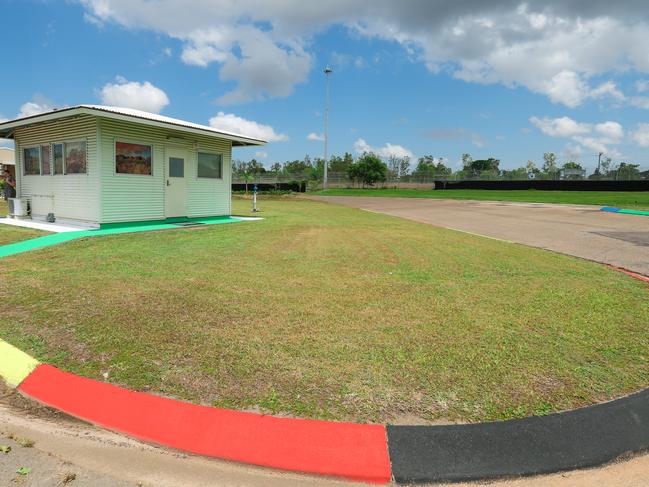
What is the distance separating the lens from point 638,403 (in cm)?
303

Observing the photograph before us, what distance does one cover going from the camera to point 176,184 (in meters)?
14.7

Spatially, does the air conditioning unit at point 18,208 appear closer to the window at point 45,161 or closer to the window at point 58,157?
the window at point 45,161

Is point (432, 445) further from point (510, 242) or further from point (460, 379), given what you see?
point (510, 242)

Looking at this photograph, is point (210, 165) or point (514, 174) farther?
point (514, 174)

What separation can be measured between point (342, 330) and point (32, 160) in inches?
590

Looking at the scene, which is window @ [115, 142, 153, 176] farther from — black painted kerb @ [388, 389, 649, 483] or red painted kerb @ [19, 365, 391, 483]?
black painted kerb @ [388, 389, 649, 483]

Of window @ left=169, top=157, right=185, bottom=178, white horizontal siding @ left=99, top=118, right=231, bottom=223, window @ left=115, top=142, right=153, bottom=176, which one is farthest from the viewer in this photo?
window @ left=169, top=157, right=185, bottom=178

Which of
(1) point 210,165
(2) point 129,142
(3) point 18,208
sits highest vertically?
(2) point 129,142

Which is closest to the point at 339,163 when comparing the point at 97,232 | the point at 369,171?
the point at 369,171

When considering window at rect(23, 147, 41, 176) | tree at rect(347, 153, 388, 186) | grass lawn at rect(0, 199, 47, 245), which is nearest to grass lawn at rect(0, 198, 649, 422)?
grass lawn at rect(0, 199, 47, 245)

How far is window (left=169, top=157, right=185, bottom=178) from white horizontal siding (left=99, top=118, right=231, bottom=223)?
0.20 m

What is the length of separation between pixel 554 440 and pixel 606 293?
12.9ft

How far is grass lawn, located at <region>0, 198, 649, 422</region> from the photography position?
10.2 feet

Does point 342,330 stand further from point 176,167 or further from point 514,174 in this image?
point 514,174
